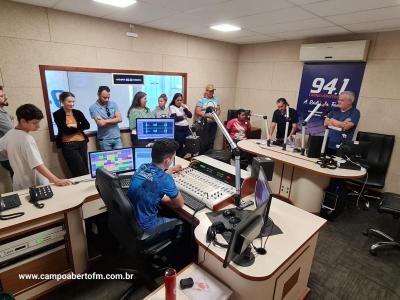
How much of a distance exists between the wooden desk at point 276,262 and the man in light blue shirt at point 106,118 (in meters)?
2.47

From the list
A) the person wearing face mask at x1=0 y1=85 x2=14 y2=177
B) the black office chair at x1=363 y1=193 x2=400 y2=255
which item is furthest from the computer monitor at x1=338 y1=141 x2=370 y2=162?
the person wearing face mask at x1=0 y1=85 x2=14 y2=177

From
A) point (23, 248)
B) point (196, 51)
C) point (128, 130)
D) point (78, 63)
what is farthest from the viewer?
point (196, 51)

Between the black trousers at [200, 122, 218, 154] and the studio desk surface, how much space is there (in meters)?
2.67

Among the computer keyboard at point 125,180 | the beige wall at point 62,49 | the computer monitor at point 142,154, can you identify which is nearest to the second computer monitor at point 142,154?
the computer monitor at point 142,154

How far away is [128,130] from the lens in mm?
4242

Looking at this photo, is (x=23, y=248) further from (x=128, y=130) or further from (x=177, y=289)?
(x=128, y=130)

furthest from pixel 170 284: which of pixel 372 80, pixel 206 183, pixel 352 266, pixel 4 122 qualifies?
pixel 372 80

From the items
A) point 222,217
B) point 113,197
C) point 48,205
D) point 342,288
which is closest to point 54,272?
point 48,205

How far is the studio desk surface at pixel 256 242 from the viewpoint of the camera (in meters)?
1.41

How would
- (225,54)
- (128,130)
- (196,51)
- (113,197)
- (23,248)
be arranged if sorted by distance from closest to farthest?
(113,197) → (23,248) → (128,130) → (196,51) → (225,54)

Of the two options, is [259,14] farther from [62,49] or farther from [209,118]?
[62,49]

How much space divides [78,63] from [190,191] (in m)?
2.73

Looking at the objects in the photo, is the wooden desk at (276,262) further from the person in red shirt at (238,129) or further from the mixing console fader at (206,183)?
the person in red shirt at (238,129)

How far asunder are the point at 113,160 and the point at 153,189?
0.81 metres
